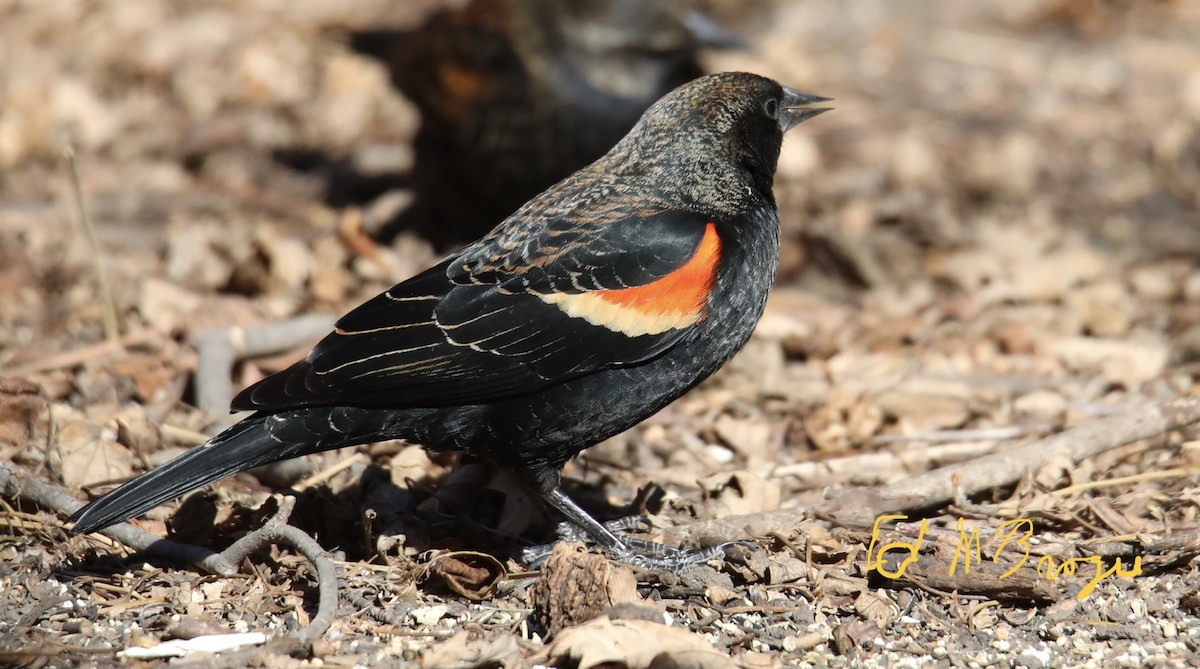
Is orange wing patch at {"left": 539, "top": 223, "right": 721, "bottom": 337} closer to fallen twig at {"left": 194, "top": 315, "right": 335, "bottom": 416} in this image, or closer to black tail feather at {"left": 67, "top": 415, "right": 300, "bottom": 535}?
black tail feather at {"left": 67, "top": 415, "right": 300, "bottom": 535}

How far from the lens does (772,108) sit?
476cm

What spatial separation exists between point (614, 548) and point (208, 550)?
1.34 metres

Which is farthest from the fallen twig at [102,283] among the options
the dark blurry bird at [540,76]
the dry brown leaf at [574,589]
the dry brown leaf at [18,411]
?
the dry brown leaf at [574,589]

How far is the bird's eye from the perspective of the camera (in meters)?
4.72

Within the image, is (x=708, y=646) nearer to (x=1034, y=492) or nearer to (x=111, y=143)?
(x=1034, y=492)

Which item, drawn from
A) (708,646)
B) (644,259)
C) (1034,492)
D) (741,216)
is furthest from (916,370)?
(708,646)

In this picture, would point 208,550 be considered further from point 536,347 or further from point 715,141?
point 715,141

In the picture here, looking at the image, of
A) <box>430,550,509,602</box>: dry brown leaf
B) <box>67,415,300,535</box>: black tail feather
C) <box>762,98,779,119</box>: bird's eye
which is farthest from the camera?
<box>762,98,779,119</box>: bird's eye

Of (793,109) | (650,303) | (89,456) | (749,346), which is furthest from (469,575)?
(749,346)

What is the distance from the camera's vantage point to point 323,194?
25.6ft

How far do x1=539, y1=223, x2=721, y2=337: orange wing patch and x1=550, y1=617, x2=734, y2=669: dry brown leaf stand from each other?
3.31 feet

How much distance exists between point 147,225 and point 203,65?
89.9 inches

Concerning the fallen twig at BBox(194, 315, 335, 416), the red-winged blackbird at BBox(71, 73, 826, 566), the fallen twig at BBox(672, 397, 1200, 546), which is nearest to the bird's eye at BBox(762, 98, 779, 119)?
the red-winged blackbird at BBox(71, 73, 826, 566)
